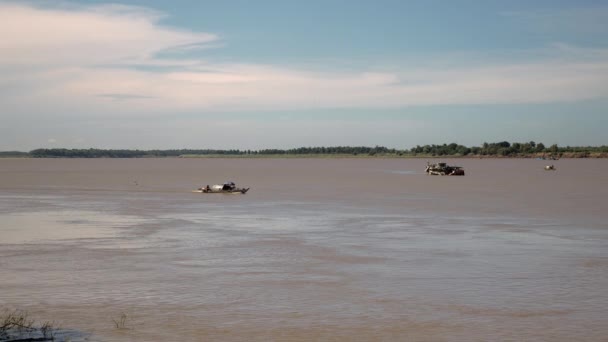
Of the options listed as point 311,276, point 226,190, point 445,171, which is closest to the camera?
point 311,276

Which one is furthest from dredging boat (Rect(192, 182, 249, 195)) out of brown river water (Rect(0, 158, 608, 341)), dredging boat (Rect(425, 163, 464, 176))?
dredging boat (Rect(425, 163, 464, 176))

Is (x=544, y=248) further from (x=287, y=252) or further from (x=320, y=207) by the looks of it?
(x=320, y=207)

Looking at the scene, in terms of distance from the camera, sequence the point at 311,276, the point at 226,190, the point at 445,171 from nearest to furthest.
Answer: the point at 311,276 < the point at 226,190 < the point at 445,171

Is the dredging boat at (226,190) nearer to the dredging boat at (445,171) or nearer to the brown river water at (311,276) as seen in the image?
the brown river water at (311,276)

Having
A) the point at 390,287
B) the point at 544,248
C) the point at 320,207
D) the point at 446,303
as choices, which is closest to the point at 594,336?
the point at 446,303

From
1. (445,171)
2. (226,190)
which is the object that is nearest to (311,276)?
(226,190)

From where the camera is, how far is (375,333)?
15.0 meters

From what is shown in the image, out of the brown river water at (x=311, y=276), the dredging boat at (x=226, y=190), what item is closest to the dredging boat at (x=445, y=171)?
the dredging boat at (x=226, y=190)

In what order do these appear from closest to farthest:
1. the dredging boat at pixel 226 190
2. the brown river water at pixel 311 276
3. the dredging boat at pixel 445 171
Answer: the brown river water at pixel 311 276 < the dredging boat at pixel 226 190 < the dredging boat at pixel 445 171

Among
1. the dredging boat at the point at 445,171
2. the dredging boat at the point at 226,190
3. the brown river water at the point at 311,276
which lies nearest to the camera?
the brown river water at the point at 311,276

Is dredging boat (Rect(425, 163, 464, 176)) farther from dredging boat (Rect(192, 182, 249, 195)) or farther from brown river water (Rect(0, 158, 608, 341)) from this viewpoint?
brown river water (Rect(0, 158, 608, 341))

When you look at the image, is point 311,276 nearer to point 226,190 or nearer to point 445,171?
point 226,190

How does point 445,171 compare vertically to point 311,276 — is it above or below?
above

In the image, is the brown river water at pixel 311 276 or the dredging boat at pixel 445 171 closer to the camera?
the brown river water at pixel 311 276
